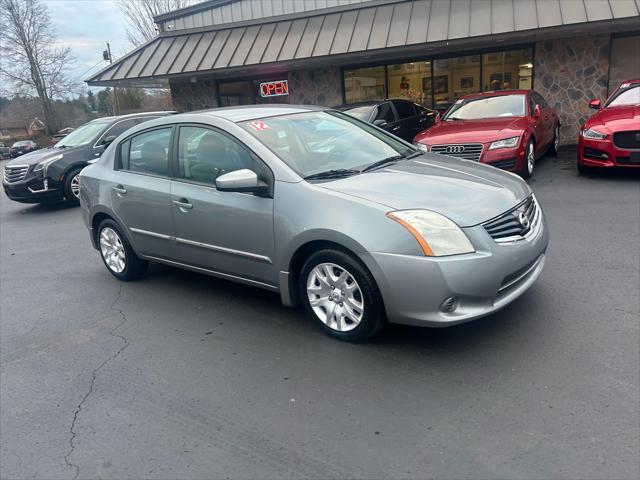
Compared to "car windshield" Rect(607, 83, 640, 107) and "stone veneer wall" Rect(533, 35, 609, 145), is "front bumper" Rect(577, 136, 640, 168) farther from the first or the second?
"stone veneer wall" Rect(533, 35, 609, 145)

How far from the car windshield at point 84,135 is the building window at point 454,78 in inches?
335

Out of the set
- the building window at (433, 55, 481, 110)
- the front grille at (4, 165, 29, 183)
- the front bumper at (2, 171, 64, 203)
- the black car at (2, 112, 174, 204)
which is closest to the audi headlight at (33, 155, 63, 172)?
the black car at (2, 112, 174, 204)

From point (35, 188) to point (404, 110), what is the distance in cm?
789

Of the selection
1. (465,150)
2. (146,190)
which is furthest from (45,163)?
(465,150)

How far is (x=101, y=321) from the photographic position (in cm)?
458

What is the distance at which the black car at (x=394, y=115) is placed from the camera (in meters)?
10.2

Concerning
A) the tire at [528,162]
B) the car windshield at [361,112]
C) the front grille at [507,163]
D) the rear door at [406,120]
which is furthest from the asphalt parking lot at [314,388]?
the rear door at [406,120]

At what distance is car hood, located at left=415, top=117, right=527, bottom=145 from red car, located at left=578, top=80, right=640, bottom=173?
3.34ft

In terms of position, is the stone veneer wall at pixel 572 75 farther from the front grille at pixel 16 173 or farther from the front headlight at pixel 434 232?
the front grille at pixel 16 173

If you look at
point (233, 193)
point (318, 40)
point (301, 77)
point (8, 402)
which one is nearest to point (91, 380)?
point (8, 402)

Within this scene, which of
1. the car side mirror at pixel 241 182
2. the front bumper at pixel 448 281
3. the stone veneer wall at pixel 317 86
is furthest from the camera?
the stone veneer wall at pixel 317 86

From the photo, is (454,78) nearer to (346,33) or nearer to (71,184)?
(346,33)

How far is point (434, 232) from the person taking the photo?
10.6 feet

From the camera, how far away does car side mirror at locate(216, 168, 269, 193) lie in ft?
12.3
